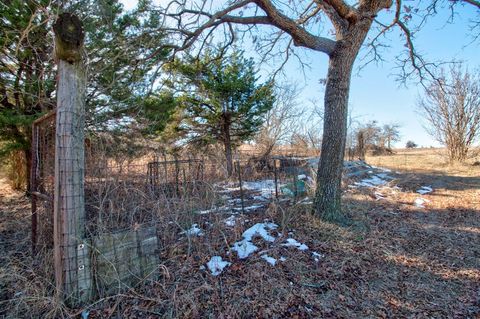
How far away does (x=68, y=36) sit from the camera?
203 cm

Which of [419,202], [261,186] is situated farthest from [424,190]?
[261,186]

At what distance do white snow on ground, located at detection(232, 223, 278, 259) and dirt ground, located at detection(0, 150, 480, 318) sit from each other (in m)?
0.11

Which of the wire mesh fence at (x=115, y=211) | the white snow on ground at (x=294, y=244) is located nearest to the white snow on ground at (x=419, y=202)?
the wire mesh fence at (x=115, y=211)

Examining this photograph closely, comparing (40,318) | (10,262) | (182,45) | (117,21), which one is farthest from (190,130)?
(40,318)

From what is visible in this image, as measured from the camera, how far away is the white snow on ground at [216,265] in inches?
105

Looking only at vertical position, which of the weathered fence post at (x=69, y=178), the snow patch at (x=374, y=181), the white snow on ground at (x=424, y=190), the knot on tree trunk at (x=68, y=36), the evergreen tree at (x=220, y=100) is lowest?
the white snow on ground at (x=424, y=190)

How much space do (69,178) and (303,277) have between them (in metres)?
2.65

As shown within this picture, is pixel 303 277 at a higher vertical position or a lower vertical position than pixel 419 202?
lower

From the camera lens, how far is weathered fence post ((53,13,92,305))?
2057 millimetres

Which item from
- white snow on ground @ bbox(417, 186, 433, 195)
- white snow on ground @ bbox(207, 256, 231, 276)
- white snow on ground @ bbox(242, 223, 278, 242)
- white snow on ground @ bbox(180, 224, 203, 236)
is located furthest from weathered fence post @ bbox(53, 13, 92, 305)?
white snow on ground @ bbox(417, 186, 433, 195)

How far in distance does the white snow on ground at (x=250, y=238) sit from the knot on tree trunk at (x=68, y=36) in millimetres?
2805

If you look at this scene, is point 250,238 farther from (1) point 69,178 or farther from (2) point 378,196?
(2) point 378,196

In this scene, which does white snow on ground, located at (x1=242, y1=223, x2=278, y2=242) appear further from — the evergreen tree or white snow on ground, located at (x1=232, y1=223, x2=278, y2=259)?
the evergreen tree

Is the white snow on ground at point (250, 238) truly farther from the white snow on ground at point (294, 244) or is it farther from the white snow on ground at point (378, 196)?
the white snow on ground at point (378, 196)
